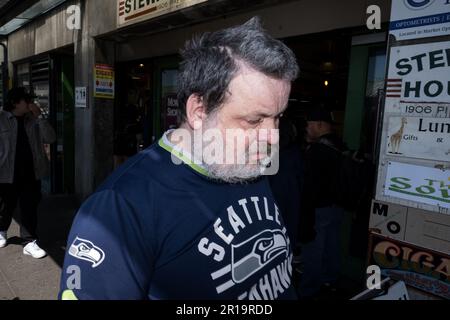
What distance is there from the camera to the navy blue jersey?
3.27 feet

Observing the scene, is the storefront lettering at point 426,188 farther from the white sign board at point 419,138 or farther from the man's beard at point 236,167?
the man's beard at point 236,167

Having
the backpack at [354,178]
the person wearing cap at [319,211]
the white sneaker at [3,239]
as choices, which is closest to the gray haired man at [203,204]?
the backpack at [354,178]

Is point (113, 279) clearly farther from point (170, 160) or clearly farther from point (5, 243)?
point (5, 243)

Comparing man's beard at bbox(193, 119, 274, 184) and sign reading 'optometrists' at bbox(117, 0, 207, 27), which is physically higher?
sign reading 'optometrists' at bbox(117, 0, 207, 27)

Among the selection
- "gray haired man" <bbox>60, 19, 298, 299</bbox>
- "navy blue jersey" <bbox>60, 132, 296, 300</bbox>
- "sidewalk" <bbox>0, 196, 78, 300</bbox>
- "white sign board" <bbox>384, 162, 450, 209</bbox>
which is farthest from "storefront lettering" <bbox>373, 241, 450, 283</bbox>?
"sidewalk" <bbox>0, 196, 78, 300</bbox>

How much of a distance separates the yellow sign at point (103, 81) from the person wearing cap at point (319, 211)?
3.45 m

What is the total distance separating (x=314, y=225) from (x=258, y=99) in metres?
2.70

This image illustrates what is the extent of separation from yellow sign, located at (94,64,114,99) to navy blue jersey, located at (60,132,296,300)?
15.9ft

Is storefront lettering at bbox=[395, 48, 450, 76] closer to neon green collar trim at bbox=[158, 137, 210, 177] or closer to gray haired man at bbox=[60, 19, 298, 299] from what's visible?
gray haired man at bbox=[60, 19, 298, 299]

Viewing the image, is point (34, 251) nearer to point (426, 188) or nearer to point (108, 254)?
point (108, 254)

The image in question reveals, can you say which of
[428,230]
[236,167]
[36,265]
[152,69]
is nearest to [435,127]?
[428,230]

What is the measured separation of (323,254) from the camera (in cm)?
367

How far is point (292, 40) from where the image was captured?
3.93 metres
